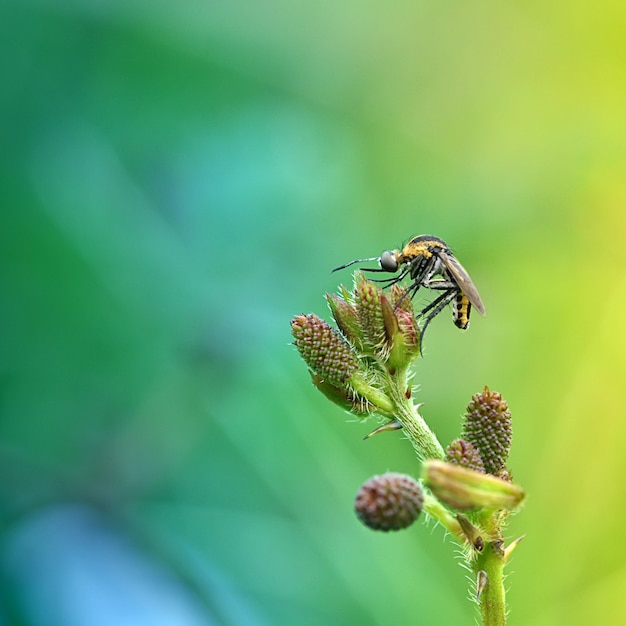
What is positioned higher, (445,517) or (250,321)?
(445,517)

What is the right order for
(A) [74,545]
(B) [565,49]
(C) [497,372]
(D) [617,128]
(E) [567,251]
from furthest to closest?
(B) [565,49] < (D) [617,128] < (E) [567,251] < (C) [497,372] < (A) [74,545]

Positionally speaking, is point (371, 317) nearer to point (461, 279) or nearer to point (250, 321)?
point (461, 279)

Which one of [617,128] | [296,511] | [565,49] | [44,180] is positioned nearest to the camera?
[296,511]

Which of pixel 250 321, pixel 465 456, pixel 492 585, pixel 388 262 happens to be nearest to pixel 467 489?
pixel 465 456

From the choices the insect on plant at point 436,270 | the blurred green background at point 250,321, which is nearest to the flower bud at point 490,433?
the insect on plant at point 436,270

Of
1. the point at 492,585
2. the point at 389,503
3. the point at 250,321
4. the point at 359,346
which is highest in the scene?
the point at 359,346

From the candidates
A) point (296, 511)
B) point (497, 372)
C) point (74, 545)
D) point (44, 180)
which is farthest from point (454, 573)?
point (44, 180)

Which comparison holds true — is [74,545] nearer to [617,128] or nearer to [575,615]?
[575,615]
